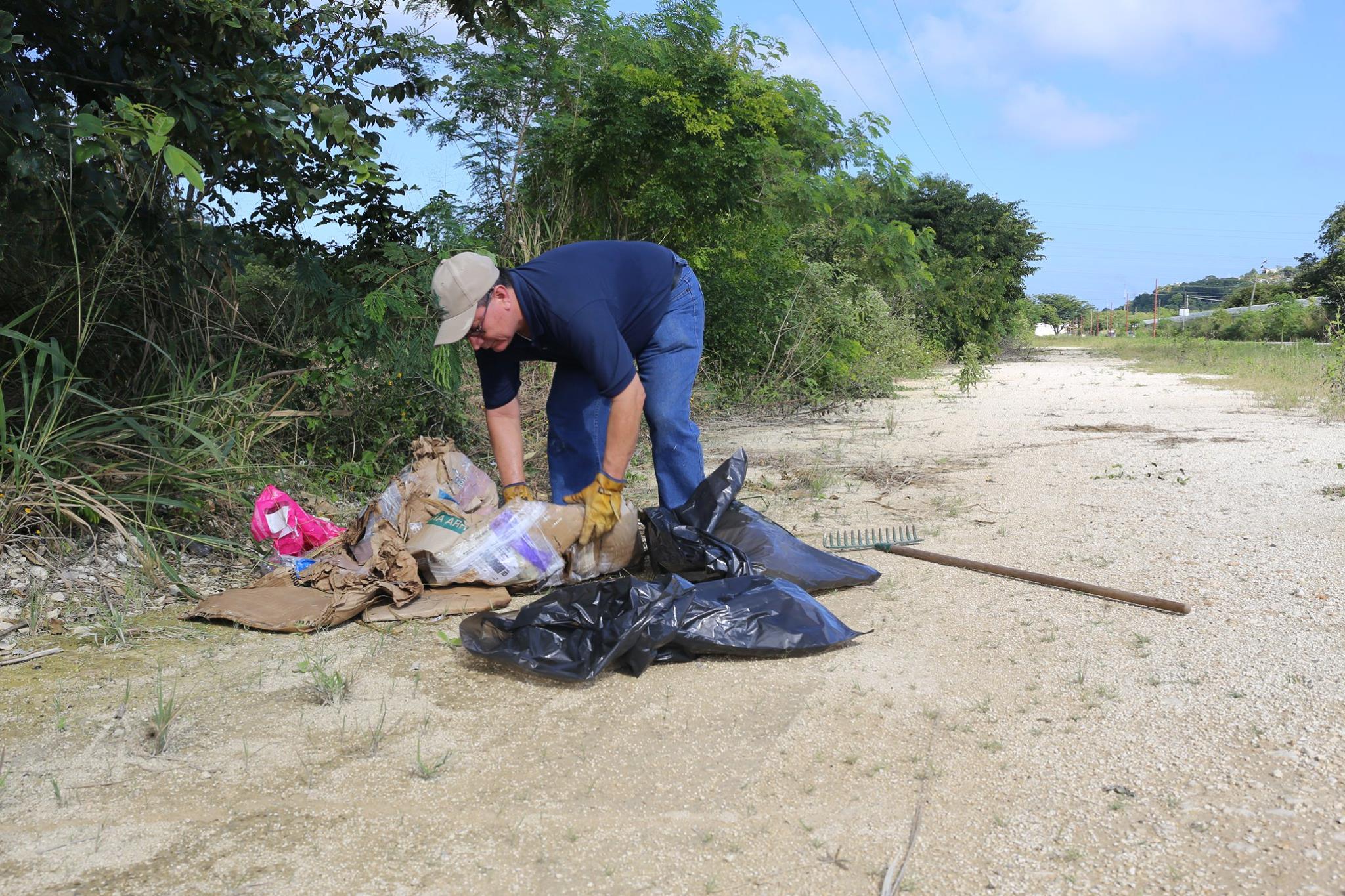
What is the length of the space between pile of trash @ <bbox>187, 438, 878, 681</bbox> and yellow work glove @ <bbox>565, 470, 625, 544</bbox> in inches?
6.0

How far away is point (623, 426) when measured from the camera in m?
3.04

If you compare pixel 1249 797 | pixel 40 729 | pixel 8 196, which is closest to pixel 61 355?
pixel 8 196

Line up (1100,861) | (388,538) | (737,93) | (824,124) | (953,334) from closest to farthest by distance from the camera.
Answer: (1100,861) → (388,538) → (737,93) → (824,124) → (953,334)

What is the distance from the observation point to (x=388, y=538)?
3426mm

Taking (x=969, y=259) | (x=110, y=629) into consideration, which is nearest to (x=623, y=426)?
(x=110, y=629)

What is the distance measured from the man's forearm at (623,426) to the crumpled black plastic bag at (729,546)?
39 centimetres

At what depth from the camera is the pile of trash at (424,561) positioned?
324 cm

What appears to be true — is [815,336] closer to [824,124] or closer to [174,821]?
[824,124]

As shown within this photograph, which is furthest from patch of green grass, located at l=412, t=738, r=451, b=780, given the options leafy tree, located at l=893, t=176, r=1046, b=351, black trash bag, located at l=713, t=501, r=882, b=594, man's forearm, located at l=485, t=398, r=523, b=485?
leafy tree, located at l=893, t=176, r=1046, b=351

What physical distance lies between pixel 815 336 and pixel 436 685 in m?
7.04

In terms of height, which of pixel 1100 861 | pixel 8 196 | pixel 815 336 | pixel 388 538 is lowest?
pixel 1100 861

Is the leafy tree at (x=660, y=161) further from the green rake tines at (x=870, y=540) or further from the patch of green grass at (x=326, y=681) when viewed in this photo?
the patch of green grass at (x=326, y=681)

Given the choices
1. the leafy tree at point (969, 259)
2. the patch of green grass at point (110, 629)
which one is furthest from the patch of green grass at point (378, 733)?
the leafy tree at point (969, 259)

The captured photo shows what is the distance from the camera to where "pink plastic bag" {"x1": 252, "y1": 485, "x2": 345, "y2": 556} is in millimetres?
3734
